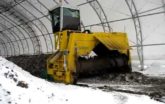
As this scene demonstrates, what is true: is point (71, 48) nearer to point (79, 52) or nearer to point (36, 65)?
point (79, 52)

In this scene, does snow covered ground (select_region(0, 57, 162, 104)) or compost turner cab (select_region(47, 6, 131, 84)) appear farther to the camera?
compost turner cab (select_region(47, 6, 131, 84))

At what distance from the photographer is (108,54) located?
1406cm

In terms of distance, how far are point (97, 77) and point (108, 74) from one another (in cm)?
60

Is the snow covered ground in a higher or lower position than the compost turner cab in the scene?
lower

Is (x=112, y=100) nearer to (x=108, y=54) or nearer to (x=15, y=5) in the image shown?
(x=108, y=54)

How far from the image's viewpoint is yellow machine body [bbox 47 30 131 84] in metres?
11.8

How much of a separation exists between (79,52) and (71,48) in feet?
1.47

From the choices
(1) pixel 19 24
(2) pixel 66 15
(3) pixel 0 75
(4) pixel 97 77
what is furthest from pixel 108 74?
(1) pixel 19 24

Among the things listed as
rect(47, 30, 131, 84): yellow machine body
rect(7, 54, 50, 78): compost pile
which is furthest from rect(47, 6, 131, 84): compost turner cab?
rect(7, 54, 50, 78): compost pile

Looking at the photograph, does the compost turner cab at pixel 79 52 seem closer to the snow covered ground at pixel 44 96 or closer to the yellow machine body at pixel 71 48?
the yellow machine body at pixel 71 48

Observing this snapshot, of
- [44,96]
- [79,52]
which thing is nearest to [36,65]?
[79,52]

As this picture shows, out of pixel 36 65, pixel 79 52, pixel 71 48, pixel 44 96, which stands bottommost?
pixel 44 96

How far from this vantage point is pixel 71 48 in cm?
1181

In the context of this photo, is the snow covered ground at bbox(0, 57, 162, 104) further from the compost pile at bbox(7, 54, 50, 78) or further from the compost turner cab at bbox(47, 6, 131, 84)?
the compost pile at bbox(7, 54, 50, 78)
